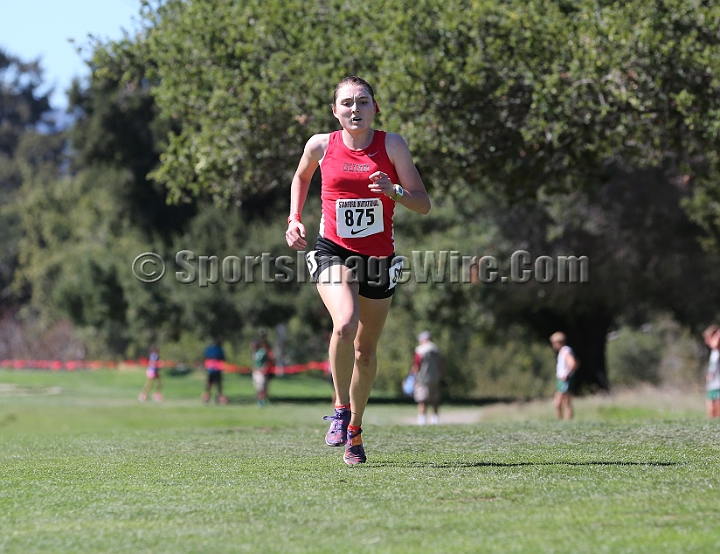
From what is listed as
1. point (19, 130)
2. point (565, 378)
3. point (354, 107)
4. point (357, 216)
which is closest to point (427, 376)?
point (565, 378)

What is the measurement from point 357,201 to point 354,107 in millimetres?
630

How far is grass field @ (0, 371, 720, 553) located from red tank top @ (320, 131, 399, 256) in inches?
58.6

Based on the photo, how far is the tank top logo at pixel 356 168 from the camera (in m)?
7.24

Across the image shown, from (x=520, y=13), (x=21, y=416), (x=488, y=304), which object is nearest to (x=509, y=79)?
(x=520, y=13)

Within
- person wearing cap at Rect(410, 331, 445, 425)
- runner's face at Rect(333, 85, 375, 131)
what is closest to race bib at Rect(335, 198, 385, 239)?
runner's face at Rect(333, 85, 375, 131)

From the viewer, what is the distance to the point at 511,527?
4.70 m

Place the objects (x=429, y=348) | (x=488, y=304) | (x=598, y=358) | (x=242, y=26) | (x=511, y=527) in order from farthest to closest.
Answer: (x=598, y=358)
(x=488, y=304)
(x=429, y=348)
(x=242, y=26)
(x=511, y=527)

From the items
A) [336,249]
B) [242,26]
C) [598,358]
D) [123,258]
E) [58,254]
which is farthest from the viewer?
[58,254]

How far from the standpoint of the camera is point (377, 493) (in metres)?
5.63

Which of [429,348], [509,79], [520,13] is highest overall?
[520,13]

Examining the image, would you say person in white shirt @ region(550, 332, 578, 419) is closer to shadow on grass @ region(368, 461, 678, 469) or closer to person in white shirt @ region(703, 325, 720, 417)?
person in white shirt @ region(703, 325, 720, 417)

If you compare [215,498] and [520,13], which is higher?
[520,13]

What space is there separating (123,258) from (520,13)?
101 ft

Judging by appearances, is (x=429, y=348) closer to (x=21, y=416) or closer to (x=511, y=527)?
(x=21, y=416)
